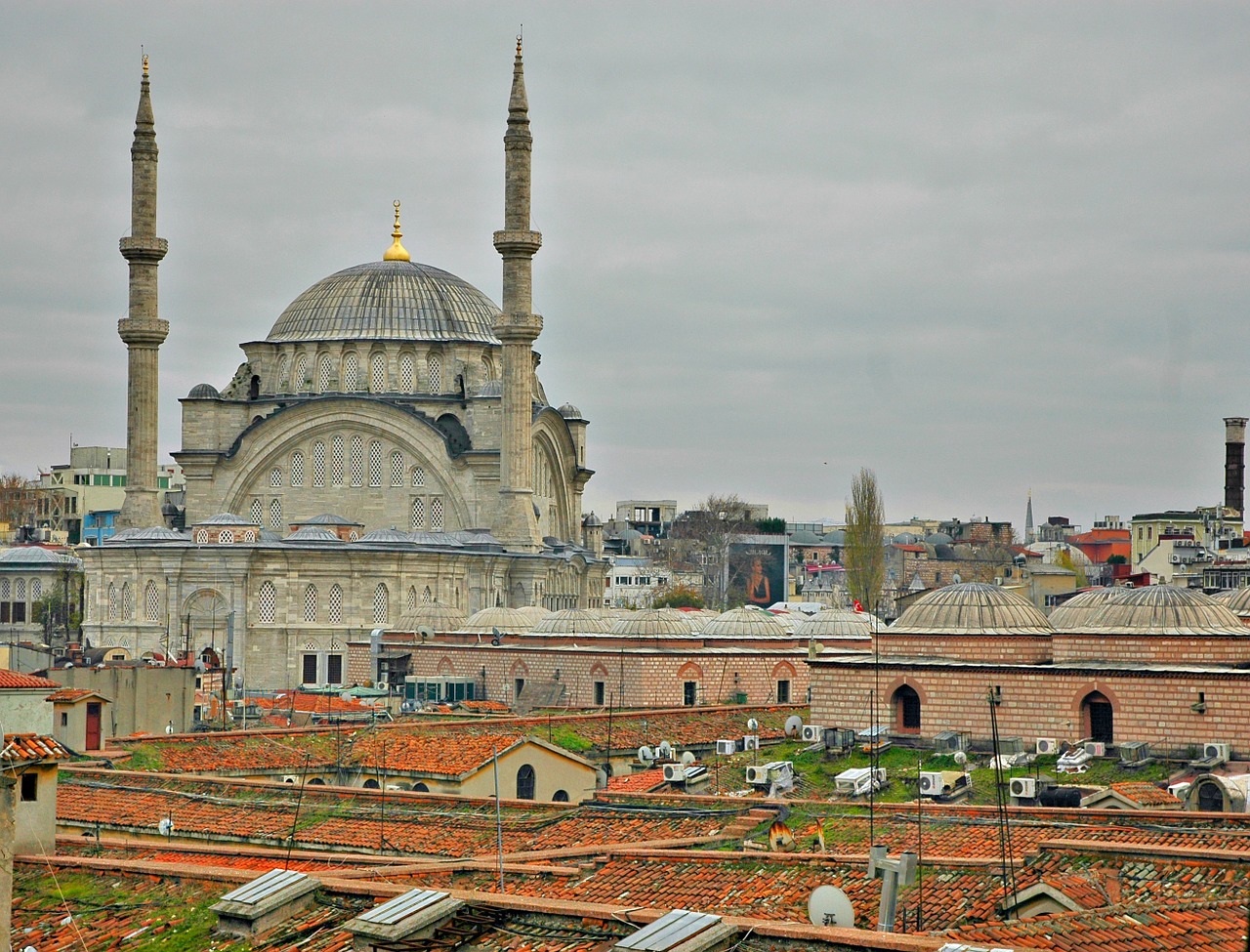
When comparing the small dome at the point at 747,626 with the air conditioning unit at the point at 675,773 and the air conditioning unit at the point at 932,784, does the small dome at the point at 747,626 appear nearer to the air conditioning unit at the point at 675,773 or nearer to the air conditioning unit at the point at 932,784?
the air conditioning unit at the point at 675,773

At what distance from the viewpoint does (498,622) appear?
41.6 m

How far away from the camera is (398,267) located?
55812mm

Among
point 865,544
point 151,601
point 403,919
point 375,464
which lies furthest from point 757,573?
point 403,919

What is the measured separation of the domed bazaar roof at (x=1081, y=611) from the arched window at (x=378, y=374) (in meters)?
28.1

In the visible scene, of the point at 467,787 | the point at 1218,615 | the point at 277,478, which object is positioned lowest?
the point at 467,787

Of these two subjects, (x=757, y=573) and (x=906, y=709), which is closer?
(x=906, y=709)

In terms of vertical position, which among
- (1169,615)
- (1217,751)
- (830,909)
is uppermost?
(1169,615)

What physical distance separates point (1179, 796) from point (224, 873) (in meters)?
9.13

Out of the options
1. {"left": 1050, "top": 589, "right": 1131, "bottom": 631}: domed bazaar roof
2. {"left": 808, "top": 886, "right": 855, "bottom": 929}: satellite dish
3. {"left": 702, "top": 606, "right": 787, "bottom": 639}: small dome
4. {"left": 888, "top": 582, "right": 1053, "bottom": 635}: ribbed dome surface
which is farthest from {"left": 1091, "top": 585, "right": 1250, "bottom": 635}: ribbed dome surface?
{"left": 808, "top": 886, "right": 855, "bottom": 929}: satellite dish

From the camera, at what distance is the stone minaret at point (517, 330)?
158 feet

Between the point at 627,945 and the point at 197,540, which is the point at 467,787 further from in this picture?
the point at 197,540

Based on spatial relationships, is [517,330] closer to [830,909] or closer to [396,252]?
[396,252]

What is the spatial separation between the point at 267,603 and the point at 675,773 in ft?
86.5

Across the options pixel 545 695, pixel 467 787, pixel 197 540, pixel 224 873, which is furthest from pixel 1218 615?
pixel 197 540
